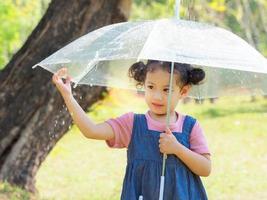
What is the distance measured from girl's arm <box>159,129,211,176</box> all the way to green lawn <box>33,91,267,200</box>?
353 centimetres

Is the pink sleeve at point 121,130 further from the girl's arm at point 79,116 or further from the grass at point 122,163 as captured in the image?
the grass at point 122,163

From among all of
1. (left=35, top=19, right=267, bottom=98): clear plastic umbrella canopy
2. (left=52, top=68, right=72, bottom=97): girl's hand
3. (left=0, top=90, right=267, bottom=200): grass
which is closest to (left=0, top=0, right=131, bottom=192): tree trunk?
(left=0, top=90, right=267, bottom=200): grass

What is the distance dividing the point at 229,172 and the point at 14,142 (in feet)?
11.3

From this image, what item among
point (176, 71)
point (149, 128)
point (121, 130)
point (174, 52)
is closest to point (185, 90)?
point (176, 71)

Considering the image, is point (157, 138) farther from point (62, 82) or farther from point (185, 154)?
point (62, 82)

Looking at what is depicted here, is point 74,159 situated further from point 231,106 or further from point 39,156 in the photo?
point 231,106

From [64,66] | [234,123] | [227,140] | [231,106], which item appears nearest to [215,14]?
[231,106]

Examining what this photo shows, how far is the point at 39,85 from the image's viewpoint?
641 cm

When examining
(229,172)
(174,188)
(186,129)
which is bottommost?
(174,188)

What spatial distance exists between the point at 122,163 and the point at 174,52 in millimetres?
6791

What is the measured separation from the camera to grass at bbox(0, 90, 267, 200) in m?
8.02

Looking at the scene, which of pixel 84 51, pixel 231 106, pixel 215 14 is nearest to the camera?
pixel 84 51

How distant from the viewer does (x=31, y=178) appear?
668 cm

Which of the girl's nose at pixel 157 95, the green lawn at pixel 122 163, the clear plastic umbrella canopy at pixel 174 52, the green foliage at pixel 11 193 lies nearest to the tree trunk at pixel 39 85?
the green foliage at pixel 11 193
